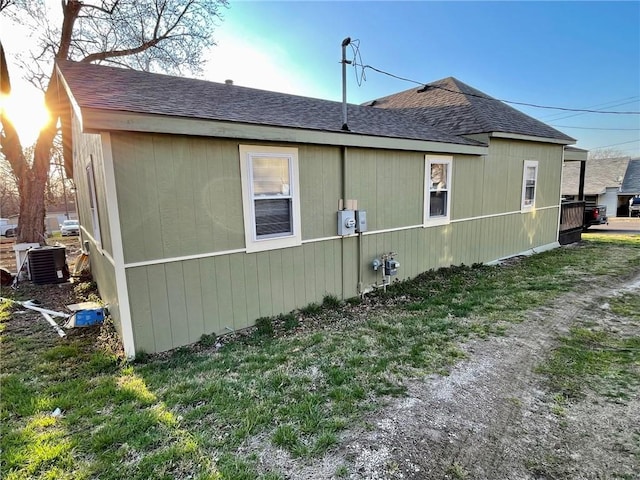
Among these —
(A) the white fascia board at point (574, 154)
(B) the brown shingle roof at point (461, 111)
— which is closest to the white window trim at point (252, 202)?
(B) the brown shingle roof at point (461, 111)

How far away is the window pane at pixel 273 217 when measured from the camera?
4703 millimetres

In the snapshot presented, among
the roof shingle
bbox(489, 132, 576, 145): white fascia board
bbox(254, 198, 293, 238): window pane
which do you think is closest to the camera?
bbox(254, 198, 293, 238): window pane

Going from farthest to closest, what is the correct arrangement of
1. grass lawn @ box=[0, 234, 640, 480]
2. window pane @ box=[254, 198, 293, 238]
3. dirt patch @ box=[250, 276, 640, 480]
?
window pane @ box=[254, 198, 293, 238] → grass lawn @ box=[0, 234, 640, 480] → dirt patch @ box=[250, 276, 640, 480]

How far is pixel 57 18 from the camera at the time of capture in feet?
39.4

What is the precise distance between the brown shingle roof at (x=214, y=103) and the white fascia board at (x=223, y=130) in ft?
0.24

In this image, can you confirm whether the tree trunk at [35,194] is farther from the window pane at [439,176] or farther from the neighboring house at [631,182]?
the neighboring house at [631,182]

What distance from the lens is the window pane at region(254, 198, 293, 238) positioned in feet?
15.4

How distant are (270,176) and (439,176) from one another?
4143mm

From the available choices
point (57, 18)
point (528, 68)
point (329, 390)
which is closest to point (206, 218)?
point (329, 390)

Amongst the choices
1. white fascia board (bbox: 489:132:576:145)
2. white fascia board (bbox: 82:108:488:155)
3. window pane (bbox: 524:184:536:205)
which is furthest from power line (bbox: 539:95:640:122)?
white fascia board (bbox: 82:108:488:155)

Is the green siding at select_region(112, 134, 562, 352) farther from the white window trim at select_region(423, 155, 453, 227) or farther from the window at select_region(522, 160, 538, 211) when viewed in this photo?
the window at select_region(522, 160, 538, 211)

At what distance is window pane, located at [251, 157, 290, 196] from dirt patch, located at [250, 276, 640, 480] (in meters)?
3.03

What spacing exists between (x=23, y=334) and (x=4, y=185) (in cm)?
3202

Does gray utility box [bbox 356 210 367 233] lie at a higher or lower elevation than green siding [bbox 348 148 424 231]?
lower
